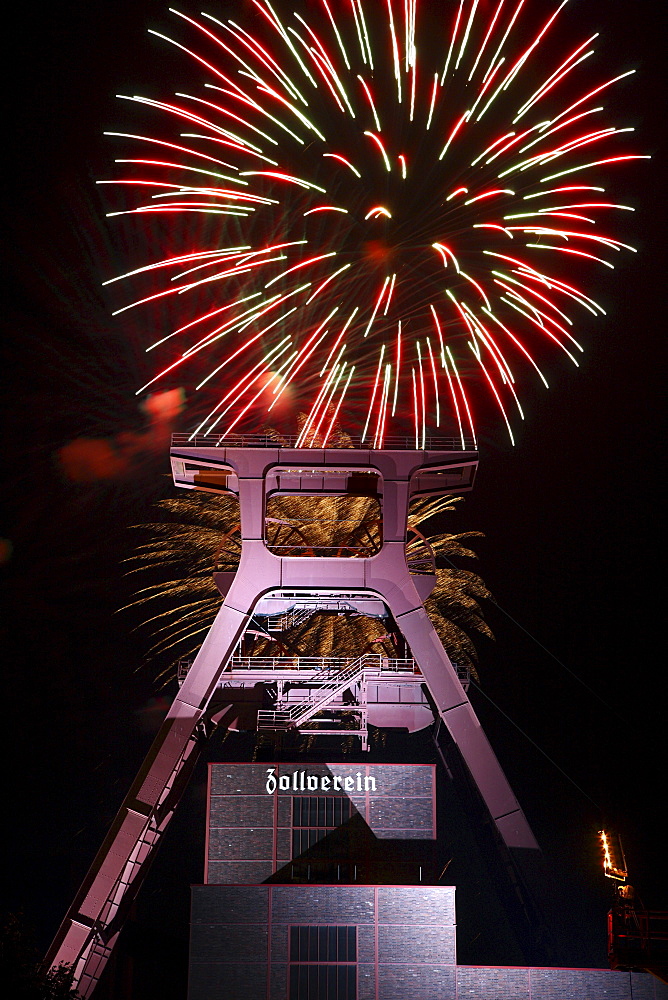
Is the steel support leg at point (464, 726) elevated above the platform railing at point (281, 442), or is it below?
below

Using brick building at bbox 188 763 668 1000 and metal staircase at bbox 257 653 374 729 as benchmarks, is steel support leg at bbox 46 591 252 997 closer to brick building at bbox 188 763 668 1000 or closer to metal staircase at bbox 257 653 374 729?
metal staircase at bbox 257 653 374 729

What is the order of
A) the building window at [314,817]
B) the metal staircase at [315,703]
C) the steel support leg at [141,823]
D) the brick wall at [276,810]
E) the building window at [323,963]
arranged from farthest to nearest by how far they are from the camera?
the metal staircase at [315,703], the building window at [314,817], the brick wall at [276,810], the steel support leg at [141,823], the building window at [323,963]

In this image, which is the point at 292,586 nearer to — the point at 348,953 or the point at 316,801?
the point at 316,801

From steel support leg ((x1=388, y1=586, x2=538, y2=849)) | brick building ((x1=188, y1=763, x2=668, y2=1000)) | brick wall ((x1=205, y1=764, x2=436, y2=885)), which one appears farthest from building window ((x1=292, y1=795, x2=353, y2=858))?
steel support leg ((x1=388, y1=586, x2=538, y2=849))

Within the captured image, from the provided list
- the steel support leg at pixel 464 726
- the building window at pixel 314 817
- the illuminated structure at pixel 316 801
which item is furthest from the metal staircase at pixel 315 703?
the steel support leg at pixel 464 726

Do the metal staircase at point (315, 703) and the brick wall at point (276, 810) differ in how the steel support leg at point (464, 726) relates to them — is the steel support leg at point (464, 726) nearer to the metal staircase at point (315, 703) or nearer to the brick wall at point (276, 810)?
the metal staircase at point (315, 703)

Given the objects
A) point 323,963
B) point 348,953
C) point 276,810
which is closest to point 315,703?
point 276,810
